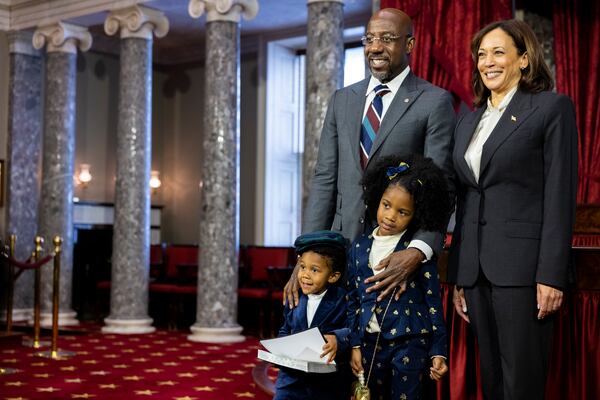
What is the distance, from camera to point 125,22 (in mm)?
11672

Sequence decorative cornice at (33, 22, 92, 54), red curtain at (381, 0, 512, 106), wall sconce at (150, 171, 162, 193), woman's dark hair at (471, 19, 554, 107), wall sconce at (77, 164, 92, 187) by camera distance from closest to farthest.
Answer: woman's dark hair at (471, 19, 554, 107) → red curtain at (381, 0, 512, 106) → decorative cornice at (33, 22, 92, 54) → wall sconce at (77, 164, 92, 187) → wall sconce at (150, 171, 162, 193)

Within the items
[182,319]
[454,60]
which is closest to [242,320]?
[182,319]

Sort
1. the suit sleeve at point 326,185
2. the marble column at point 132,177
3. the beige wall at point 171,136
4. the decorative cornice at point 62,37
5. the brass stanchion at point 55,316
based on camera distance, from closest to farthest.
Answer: the suit sleeve at point 326,185
the brass stanchion at point 55,316
the marble column at point 132,177
the decorative cornice at point 62,37
the beige wall at point 171,136

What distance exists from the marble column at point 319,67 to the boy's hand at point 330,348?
607 centimetres

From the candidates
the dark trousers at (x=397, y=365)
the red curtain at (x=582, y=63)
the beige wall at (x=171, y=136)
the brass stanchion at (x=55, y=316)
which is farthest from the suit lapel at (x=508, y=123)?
the beige wall at (x=171, y=136)

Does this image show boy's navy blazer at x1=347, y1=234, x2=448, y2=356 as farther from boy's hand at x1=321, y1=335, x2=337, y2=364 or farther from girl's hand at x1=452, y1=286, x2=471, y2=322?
girl's hand at x1=452, y1=286, x2=471, y2=322

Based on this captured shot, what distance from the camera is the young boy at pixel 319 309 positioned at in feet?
10.7

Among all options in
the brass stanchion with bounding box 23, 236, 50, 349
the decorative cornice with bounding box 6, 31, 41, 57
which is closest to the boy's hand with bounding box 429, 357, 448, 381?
the brass stanchion with bounding box 23, 236, 50, 349

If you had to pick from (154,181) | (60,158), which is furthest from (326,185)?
(154,181)

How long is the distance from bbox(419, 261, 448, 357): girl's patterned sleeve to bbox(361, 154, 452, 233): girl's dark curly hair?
0.49 feet

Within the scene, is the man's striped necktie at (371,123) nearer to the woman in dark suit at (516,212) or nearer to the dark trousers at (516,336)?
the woman in dark suit at (516,212)

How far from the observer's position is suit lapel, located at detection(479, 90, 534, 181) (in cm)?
320

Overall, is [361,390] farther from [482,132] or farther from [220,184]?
[220,184]

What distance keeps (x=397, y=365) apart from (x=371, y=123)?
940 millimetres
